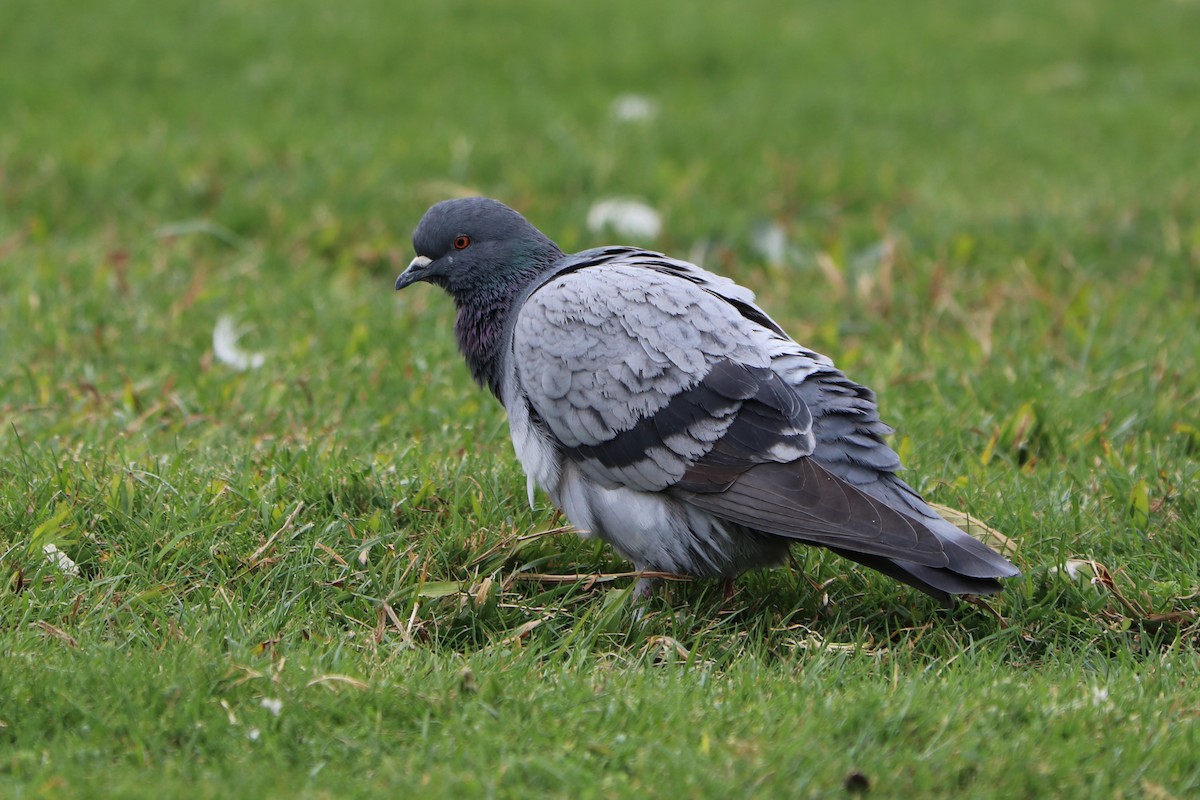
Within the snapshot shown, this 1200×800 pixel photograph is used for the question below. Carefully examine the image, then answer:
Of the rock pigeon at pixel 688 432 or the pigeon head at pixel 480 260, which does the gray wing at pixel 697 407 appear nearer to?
the rock pigeon at pixel 688 432

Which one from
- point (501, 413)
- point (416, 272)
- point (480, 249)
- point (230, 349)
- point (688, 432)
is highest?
point (480, 249)

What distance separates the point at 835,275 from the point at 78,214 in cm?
389

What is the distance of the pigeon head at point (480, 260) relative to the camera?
→ 4293 millimetres

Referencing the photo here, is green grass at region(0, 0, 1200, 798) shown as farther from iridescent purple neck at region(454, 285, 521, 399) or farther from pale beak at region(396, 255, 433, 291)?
pale beak at region(396, 255, 433, 291)

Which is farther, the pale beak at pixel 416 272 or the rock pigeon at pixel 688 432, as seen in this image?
the pale beak at pixel 416 272

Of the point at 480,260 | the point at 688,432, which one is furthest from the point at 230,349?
the point at 688,432

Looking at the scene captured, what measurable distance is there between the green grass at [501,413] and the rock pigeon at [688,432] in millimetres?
243

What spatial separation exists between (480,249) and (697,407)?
1.05 meters

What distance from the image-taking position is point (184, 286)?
597cm

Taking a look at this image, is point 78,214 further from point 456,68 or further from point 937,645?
point 937,645

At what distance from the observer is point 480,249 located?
4324 mm

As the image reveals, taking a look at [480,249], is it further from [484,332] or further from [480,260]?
[484,332]

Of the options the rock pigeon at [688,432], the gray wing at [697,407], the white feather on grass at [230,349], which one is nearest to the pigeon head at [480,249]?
the rock pigeon at [688,432]

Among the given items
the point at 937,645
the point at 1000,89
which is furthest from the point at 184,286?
the point at 1000,89
